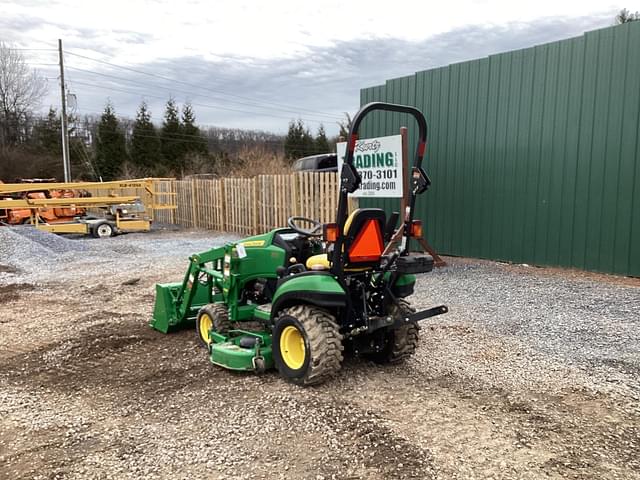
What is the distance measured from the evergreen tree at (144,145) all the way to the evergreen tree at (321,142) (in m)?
14.7

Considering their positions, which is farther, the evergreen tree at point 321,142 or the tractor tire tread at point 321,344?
the evergreen tree at point 321,142

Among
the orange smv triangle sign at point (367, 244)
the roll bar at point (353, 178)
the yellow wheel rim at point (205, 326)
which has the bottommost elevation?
the yellow wheel rim at point (205, 326)

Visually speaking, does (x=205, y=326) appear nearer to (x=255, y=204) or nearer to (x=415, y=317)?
(x=415, y=317)

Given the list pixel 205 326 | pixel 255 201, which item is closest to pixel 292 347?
pixel 205 326

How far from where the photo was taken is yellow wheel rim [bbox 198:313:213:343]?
521 cm

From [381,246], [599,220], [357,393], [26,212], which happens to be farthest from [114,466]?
[26,212]

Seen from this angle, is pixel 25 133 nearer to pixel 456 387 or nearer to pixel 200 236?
pixel 200 236

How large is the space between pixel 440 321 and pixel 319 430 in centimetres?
312

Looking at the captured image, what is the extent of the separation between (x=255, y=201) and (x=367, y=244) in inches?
461

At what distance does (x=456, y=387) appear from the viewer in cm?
420

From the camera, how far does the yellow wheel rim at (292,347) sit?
4.19 m

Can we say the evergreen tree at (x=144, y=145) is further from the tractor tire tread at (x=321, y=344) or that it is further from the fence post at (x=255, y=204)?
the tractor tire tread at (x=321, y=344)

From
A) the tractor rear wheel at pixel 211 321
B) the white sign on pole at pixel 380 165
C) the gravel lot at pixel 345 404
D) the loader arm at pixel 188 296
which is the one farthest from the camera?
the white sign on pole at pixel 380 165

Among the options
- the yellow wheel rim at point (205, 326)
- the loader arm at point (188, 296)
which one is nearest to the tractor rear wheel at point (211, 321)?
the yellow wheel rim at point (205, 326)
